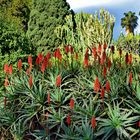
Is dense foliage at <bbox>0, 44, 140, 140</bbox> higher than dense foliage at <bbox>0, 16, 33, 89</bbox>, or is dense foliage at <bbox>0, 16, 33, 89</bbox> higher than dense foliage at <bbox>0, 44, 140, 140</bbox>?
dense foliage at <bbox>0, 16, 33, 89</bbox>

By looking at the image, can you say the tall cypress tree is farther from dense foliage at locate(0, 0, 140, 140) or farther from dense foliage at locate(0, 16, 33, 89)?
dense foliage at locate(0, 0, 140, 140)

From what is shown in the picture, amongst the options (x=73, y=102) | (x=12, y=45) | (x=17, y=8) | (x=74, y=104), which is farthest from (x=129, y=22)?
(x=73, y=102)

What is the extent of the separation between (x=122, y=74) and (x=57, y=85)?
50.0 inches

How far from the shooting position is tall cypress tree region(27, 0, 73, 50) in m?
22.6

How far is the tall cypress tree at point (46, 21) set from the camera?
2263 centimetres

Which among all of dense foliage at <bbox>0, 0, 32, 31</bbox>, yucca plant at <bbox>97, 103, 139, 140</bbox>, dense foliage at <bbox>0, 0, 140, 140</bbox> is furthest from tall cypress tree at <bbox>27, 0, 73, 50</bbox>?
yucca plant at <bbox>97, 103, 139, 140</bbox>

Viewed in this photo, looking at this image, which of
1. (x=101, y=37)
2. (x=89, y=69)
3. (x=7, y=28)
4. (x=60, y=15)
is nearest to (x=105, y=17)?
(x=101, y=37)

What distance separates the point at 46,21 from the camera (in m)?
23.3

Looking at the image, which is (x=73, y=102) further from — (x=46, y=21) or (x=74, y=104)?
(x=46, y=21)

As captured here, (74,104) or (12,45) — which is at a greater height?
(12,45)

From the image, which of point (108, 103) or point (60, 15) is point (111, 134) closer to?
point (108, 103)

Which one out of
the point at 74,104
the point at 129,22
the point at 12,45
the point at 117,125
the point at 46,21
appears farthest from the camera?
the point at 129,22

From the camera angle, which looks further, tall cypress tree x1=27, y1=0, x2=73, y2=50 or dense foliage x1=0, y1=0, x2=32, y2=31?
dense foliage x1=0, y1=0, x2=32, y2=31

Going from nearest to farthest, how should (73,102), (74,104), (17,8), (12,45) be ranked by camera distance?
(73,102) → (74,104) → (12,45) → (17,8)
